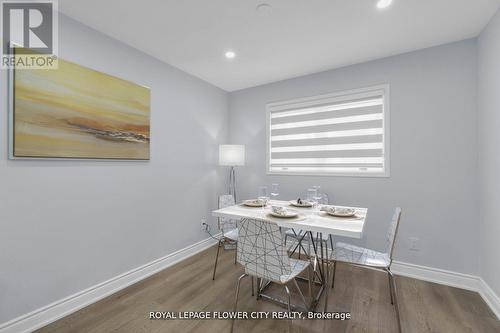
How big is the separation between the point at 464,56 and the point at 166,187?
150 inches

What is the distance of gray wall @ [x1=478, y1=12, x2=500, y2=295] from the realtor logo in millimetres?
3913

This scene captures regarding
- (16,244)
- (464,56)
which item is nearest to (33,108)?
(16,244)

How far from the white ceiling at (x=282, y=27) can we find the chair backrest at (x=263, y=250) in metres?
1.84

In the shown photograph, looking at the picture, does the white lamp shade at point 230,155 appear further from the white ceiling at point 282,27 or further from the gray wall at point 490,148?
the gray wall at point 490,148

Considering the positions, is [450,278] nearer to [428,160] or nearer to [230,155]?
[428,160]

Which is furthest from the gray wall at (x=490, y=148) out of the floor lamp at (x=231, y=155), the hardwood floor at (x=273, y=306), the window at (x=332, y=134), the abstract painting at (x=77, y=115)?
the abstract painting at (x=77, y=115)

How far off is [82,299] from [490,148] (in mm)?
4127

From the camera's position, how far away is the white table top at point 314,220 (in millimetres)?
1624

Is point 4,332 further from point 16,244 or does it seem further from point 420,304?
point 420,304

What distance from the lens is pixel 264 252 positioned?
1558mm

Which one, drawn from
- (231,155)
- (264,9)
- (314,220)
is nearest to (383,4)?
(264,9)

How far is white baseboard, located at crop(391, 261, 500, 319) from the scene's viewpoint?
205cm

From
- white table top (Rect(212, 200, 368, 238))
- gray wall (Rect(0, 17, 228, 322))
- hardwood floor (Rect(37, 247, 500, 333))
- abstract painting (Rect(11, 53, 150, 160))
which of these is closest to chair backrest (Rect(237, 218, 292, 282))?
white table top (Rect(212, 200, 368, 238))

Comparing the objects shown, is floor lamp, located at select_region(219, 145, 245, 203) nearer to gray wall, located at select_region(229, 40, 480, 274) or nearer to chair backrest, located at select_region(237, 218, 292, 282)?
gray wall, located at select_region(229, 40, 480, 274)
